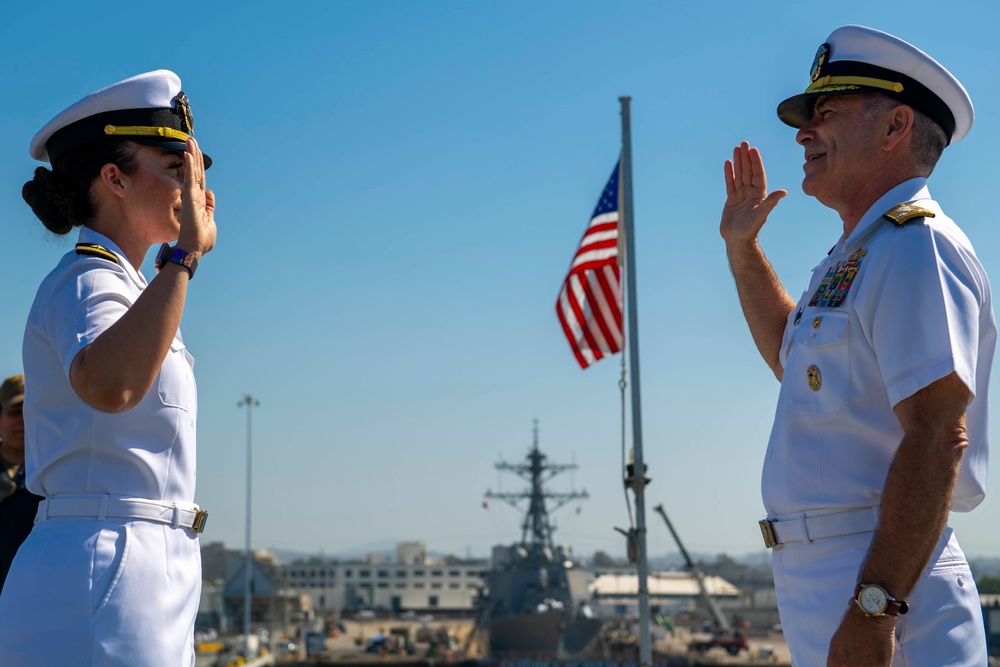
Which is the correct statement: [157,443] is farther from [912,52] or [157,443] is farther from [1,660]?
[912,52]

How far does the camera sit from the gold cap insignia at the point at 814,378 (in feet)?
7.04

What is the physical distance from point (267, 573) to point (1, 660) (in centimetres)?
5038

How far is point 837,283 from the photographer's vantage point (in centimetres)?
223

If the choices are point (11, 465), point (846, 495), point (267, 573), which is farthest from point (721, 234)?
point (267, 573)

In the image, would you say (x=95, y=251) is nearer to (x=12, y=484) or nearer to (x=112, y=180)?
(x=112, y=180)

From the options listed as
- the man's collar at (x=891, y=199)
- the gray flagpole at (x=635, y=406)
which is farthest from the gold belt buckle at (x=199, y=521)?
the gray flagpole at (x=635, y=406)

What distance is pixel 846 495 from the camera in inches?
81.1

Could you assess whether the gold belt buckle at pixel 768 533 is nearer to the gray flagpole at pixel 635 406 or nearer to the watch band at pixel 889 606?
the watch band at pixel 889 606

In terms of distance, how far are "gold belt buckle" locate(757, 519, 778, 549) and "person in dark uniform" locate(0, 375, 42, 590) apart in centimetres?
234

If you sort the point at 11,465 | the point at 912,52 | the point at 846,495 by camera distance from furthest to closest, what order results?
the point at 11,465
the point at 912,52
the point at 846,495

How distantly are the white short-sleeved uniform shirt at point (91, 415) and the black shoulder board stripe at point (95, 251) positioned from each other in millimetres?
15

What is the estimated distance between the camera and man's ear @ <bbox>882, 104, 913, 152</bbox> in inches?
90.4

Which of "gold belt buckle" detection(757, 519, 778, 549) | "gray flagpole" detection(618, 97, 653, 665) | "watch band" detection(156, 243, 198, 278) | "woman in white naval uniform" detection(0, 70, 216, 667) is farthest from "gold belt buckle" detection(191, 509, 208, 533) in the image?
"gray flagpole" detection(618, 97, 653, 665)

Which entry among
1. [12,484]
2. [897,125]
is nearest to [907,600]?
[897,125]
